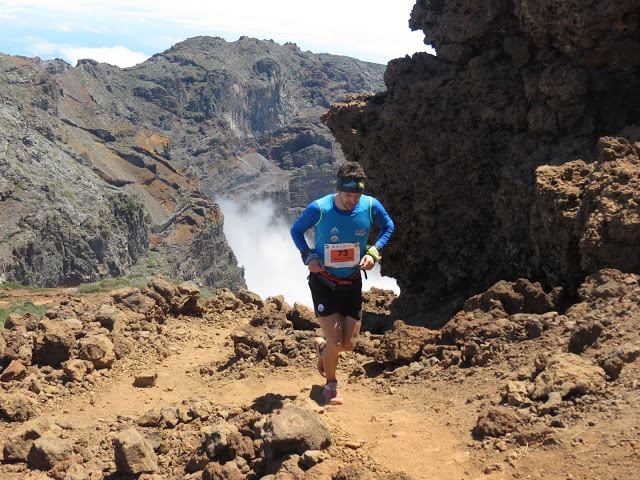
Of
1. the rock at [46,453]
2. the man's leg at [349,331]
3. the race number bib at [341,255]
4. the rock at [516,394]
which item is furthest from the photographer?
the man's leg at [349,331]

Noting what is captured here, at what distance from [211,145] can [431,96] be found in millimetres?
116010

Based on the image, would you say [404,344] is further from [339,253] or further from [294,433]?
[294,433]

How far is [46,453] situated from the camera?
563 cm

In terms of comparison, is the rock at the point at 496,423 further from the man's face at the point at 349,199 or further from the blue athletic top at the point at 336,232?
the man's face at the point at 349,199

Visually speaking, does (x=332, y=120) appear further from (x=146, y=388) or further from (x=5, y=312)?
(x=5, y=312)

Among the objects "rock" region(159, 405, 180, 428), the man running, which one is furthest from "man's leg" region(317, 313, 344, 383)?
"rock" region(159, 405, 180, 428)

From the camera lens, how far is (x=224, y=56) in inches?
5758

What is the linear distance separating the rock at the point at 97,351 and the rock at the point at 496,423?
4578 millimetres

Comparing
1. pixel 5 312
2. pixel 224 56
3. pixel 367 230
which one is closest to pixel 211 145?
pixel 224 56

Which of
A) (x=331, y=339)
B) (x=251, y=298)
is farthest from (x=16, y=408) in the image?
(x=251, y=298)

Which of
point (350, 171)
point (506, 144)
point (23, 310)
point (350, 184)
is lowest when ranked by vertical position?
point (23, 310)

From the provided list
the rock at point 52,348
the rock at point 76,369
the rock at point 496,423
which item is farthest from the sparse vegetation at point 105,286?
the rock at point 496,423

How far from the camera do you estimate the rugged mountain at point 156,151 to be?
36.4 metres

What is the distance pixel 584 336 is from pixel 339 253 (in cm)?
204
